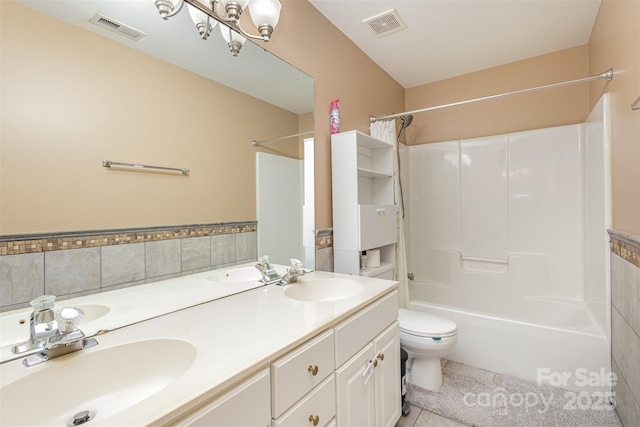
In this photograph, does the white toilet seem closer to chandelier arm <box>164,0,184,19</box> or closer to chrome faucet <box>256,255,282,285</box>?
chrome faucet <box>256,255,282,285</box>

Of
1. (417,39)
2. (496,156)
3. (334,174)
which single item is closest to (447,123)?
(496,156)

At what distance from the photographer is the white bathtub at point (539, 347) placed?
1772 mm

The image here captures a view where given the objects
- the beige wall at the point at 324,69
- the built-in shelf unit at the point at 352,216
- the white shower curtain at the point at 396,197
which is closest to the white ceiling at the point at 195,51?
the beige wall at the point at 324,69

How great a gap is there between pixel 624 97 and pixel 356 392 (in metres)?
1.98

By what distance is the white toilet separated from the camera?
1.78m

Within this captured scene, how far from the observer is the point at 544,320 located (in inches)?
93.7

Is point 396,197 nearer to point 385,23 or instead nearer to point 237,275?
point 385,23

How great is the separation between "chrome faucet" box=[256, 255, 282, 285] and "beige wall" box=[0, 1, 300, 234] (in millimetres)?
311

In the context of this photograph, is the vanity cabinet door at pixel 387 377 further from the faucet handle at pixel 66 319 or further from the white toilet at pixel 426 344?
the faucet handle at pixel 66 319

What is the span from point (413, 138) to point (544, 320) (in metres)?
2.00

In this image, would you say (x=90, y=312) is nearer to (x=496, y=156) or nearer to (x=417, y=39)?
(x=417, y=39)

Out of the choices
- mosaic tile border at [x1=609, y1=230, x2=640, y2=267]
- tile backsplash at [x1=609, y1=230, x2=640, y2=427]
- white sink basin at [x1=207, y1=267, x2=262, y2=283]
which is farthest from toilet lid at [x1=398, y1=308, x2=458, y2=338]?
white sink basin at [x1=207, y1=267, x2=262, y2=283]

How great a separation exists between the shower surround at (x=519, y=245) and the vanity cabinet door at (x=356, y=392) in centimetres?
123

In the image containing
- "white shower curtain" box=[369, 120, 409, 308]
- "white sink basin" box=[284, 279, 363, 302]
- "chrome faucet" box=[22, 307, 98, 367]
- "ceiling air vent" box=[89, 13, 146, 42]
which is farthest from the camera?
"white shower curtain" box=[369, 120, 409, 308]
